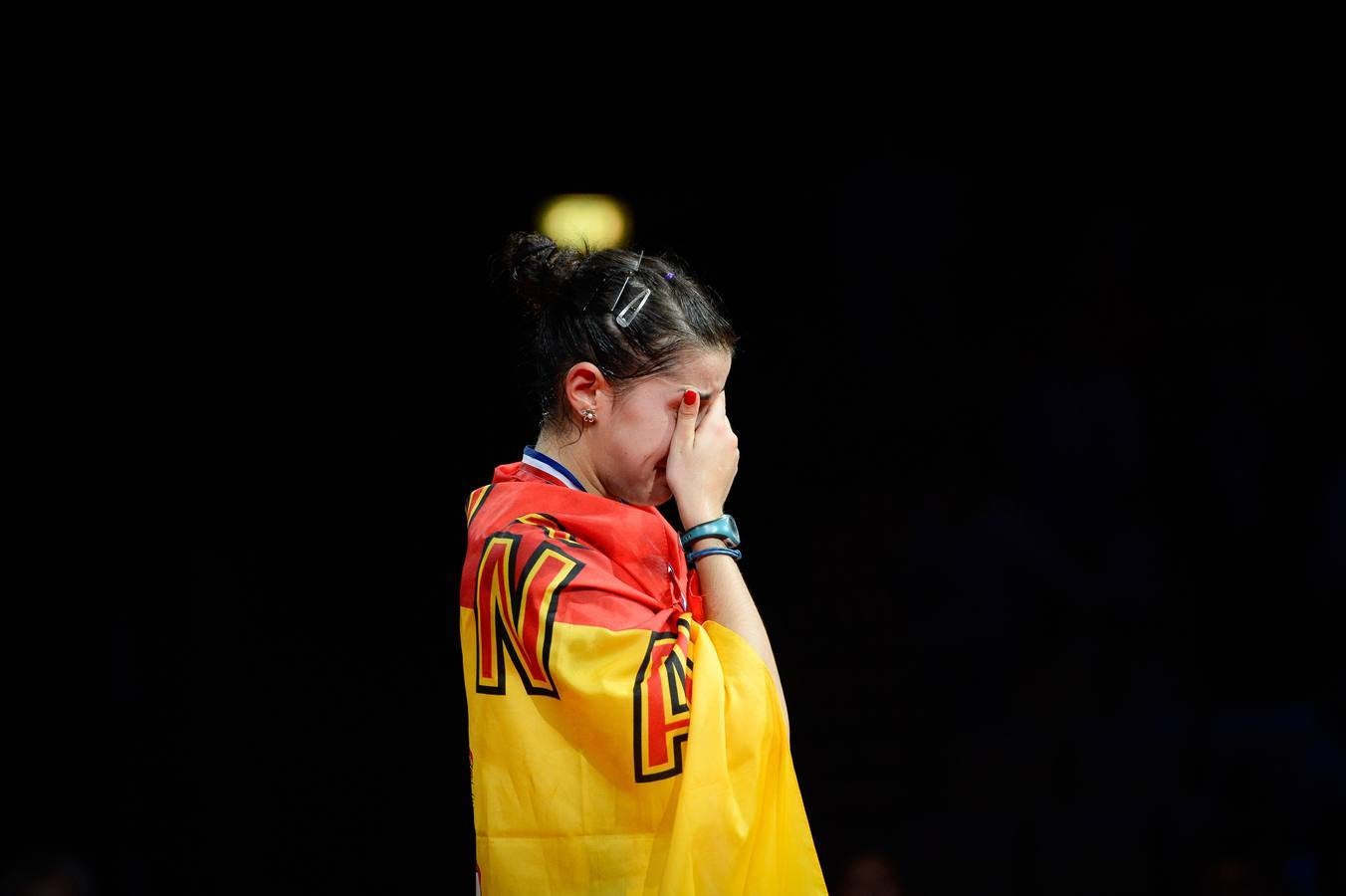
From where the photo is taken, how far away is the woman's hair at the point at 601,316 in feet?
3.73

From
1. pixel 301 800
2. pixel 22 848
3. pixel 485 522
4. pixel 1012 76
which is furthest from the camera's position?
pixel 1012 76

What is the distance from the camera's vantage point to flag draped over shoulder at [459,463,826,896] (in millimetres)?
1002

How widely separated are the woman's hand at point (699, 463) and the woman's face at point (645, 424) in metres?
0.01

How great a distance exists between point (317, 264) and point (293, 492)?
43 cm

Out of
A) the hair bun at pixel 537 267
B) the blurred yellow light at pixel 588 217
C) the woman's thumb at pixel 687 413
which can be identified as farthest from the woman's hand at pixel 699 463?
the blurred yellow light at pixel 588 217

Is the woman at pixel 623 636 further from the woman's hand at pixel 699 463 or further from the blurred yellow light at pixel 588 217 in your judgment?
the blurred yellow light at pixel 588 217

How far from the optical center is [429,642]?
7.80 feet

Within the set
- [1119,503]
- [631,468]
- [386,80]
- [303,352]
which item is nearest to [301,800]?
[303,352]

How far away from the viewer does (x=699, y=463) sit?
1.13 m

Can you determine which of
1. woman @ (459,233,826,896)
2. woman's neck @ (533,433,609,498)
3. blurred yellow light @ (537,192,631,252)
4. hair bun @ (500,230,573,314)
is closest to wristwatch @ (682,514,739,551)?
woman @ (459,233,826,896)

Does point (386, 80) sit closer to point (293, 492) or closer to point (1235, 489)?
point (293, 492)

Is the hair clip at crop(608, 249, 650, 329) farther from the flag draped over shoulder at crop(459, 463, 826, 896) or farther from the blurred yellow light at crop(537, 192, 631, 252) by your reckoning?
the blurred yellow light at crop(537, 192, 631, 252)

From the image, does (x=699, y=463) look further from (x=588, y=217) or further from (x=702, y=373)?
(x=588, y=217)

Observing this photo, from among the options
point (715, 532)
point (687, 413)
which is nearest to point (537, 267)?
point (687, 413)
